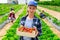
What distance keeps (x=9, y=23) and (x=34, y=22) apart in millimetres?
12813

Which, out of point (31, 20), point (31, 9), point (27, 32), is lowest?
point (27, 32)

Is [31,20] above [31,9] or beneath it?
beneath

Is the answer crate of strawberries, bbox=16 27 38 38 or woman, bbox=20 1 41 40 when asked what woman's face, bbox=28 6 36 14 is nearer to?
woman, bbox=20 1 41 40

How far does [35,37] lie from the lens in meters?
5.46

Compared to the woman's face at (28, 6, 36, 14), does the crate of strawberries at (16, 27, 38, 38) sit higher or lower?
lower

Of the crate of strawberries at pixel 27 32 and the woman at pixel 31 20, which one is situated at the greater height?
the woman at pixel 31 20

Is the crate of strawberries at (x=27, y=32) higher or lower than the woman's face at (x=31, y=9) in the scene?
lower

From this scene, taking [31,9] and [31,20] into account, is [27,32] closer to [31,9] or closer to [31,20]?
[31,20]

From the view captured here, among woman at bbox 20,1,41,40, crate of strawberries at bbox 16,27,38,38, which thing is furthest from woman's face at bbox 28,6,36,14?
crate of strawberries at bbox 16,27,38,38

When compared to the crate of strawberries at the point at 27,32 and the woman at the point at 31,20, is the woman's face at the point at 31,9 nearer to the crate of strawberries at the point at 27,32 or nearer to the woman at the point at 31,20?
the woman at the point at 31,20

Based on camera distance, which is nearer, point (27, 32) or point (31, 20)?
point (27, 32)

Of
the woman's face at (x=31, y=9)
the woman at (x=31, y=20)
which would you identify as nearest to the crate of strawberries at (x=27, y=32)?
the woman at (x=31, y=20)

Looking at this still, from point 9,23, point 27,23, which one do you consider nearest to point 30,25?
point 27,23

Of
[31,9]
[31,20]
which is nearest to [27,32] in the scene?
[31,20]
